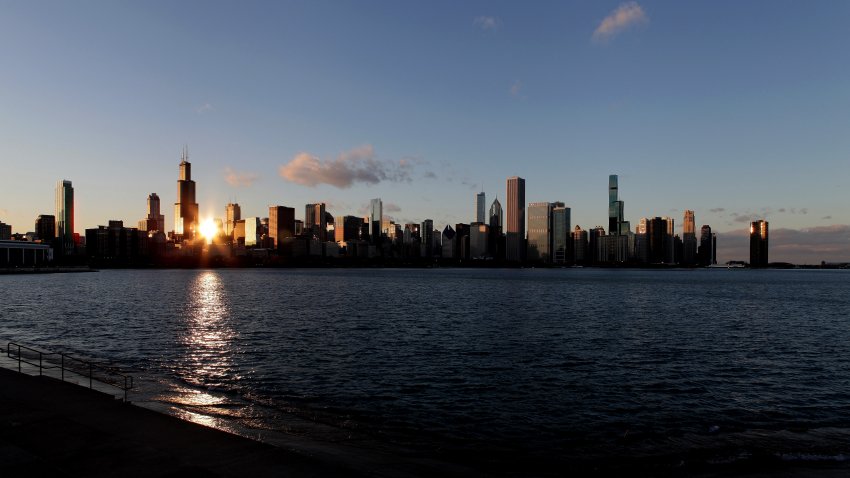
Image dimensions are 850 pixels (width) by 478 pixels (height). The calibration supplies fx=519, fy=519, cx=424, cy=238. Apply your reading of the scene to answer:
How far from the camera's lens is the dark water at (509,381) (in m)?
24.8

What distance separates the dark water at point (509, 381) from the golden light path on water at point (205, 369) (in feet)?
0.69

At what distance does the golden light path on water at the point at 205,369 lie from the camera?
27736 millimetres

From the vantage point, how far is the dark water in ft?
81.5

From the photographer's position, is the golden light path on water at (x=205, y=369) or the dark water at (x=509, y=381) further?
the golden light path on water at (x=205, y=369)

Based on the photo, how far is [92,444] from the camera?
62.2 ft

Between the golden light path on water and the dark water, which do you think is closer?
the dark water

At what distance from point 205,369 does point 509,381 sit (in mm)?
23698

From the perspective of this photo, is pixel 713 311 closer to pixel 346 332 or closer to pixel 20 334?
pixel 346 332

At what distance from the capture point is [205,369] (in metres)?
41.0

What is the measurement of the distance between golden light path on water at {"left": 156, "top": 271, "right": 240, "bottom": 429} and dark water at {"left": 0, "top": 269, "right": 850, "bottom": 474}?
0.21 m

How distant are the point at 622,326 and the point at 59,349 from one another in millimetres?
65490

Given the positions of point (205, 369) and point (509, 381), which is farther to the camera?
point (205, 369)

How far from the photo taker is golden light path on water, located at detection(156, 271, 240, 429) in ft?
91.0

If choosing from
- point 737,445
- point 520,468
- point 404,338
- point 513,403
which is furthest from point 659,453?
point 404,338
